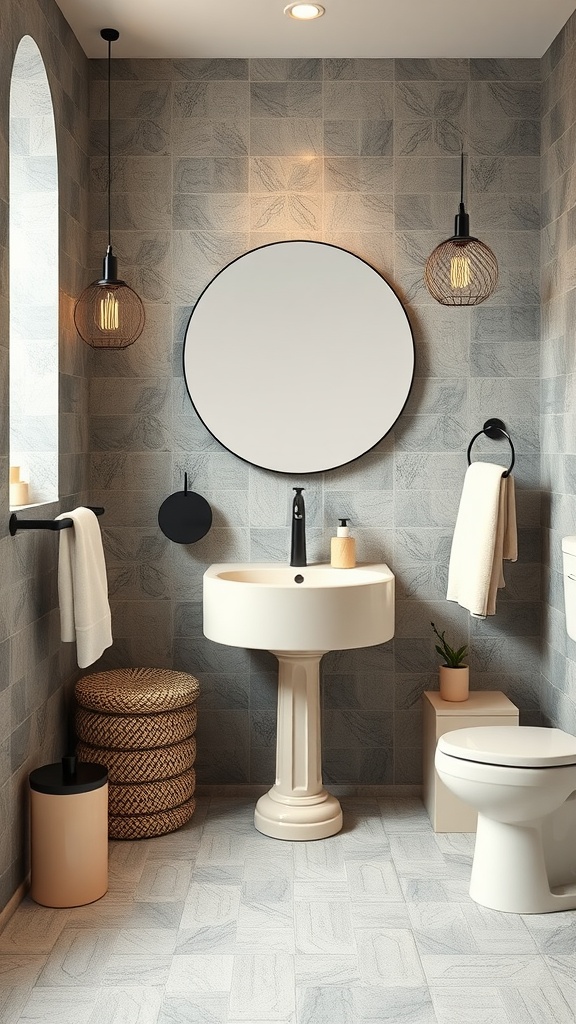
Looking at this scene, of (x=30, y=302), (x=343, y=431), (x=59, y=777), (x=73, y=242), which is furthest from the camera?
(x=343, y=431)

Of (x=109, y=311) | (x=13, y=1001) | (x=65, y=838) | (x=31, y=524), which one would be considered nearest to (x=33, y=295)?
(x=109, y=311)

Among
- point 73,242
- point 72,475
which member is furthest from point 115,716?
point 73,242

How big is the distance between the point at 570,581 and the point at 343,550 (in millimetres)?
856

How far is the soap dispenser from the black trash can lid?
1.08 metres

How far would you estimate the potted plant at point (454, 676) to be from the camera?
11.6ft

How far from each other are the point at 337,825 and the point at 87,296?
191cm

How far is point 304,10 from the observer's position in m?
3.14

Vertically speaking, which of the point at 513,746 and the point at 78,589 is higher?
the point at 78,589

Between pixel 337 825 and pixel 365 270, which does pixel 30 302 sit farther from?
pixel 337 825

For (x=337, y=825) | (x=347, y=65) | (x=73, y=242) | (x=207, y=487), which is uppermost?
(x=347, y=65)

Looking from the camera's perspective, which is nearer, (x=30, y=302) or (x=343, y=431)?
(x=30, y=302)

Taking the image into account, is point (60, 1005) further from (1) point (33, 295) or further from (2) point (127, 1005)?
(1) point (33, 295)

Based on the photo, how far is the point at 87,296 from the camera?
3.29 m

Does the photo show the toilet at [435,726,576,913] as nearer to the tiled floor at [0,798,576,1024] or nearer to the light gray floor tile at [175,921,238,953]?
the tiled floor at [0,798,576,1024]
